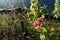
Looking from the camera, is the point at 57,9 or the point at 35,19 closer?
the point at 35,19

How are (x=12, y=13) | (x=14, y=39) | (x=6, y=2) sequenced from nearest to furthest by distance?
(x=14, y=39), (x=12, y=13), (x=6, y=2)

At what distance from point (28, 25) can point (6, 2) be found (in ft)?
6.17

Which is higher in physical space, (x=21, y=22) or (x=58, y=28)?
(x=21, y=22)

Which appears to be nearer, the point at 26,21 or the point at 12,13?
the point at 26,21

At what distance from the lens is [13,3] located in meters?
6.21

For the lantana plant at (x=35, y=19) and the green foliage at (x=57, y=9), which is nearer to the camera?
the lantana plant at (x=35, y=19)

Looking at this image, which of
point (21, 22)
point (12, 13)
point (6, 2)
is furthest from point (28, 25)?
point (6, 2)

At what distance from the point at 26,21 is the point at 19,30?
364 mm

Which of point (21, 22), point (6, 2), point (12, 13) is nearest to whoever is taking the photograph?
point (21, 22)

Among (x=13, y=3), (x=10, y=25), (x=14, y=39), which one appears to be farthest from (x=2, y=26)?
(x=13, y=3)

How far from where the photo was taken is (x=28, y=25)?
4.71 meters

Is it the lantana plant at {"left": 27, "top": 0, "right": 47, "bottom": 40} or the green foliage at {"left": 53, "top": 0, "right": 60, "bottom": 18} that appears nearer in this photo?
the lantana plant at {"left": 27, "top": 0, "right": 47, "bottom": 40}

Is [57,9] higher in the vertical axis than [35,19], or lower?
lower

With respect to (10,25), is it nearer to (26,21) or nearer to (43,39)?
(26,21)
